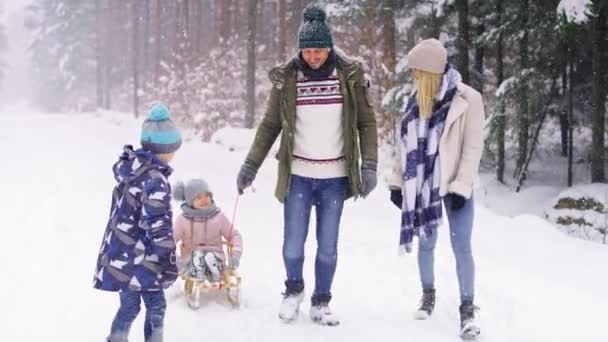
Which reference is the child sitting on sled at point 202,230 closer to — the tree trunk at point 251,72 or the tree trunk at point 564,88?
the tree trunk at point 564,88

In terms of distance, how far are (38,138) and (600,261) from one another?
67.0 feet

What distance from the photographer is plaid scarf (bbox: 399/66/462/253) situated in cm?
493

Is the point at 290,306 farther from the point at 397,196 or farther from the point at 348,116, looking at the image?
the point at 348,116

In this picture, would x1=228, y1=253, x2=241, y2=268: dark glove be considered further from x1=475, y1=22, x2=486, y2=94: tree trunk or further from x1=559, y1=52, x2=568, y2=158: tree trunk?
x1=475, y1=22, x2=486, y2=94: tree trunk

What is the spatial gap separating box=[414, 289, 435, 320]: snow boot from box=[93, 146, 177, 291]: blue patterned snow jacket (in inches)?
90.5

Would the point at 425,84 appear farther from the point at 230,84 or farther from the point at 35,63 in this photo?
the point at 35,63

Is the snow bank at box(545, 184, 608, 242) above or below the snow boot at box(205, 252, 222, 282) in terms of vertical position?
below

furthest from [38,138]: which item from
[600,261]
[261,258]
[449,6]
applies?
[600,261]

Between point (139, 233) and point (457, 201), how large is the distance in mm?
2406

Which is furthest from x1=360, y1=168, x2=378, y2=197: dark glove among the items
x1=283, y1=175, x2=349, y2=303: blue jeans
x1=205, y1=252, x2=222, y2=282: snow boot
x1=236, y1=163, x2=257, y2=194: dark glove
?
x1=205, y1=252, x2=222, y2=282: snow boot

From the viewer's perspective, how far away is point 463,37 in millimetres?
13875

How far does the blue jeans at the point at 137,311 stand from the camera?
4.06 metres

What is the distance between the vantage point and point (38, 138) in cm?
2305

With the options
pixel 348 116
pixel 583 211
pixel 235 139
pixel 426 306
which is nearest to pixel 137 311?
pixel 348 116
